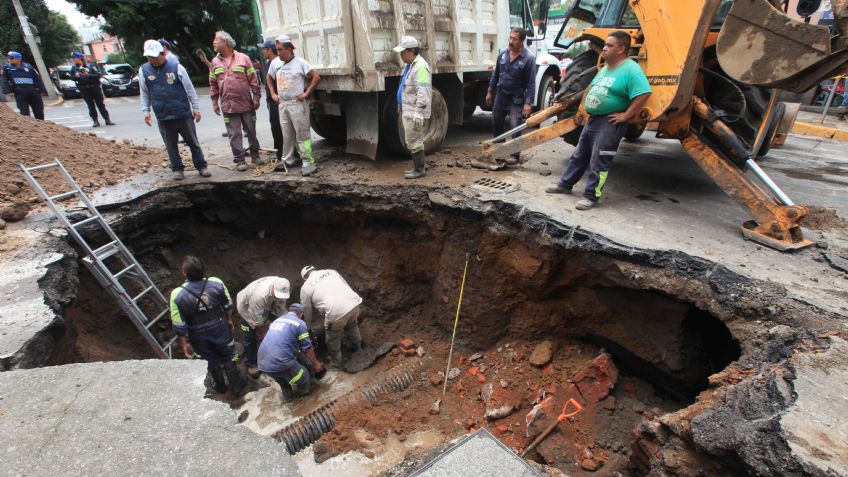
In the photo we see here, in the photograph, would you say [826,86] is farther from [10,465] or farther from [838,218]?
[10,465]

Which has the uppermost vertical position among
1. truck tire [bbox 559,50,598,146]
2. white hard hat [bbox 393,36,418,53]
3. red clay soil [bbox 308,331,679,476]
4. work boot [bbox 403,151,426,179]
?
white hard hat [bbox 393,36,418,53]

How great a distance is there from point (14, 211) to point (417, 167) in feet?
13.5

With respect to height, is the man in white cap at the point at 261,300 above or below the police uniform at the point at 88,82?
below

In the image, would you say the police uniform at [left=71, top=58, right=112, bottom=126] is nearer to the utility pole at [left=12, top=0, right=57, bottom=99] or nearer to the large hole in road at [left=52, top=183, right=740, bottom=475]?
the large hole in road at [left=52, top=183, right=740, bottom=475]

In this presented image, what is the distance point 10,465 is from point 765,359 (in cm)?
358

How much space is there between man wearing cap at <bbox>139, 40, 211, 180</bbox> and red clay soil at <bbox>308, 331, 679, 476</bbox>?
3885 mm

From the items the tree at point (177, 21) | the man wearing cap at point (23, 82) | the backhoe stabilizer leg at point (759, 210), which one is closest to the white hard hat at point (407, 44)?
the backhoe stabilizer leg at point (759, 210)

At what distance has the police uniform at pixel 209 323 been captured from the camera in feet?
12.0

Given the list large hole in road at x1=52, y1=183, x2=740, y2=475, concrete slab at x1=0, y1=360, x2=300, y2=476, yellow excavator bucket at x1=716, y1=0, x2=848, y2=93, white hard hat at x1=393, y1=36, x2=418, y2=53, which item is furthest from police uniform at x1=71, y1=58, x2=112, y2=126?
yellow excavator bucket at x1=716, y1=0, x2=848, y2=93

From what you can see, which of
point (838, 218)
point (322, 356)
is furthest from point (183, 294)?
point (838, 218)

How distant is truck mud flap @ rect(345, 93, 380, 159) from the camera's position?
16.9 feet

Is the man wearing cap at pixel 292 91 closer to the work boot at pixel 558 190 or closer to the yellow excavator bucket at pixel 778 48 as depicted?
the work boot at pixel 558 190

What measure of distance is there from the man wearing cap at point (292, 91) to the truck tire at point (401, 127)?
3.23 feet

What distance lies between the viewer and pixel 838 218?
370 cm
